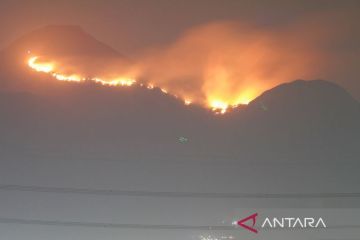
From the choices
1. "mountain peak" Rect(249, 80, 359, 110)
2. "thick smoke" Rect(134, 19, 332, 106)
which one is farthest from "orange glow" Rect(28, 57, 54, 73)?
"mountain peak" Rect(249, 80, 359, 110)

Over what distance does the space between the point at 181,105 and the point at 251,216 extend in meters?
1.04

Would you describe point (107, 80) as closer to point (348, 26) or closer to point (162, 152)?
point (162, 152)

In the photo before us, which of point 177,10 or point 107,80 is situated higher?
point 177,10

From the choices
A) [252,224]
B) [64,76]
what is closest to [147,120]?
[64,76]

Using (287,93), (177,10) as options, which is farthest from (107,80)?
(287,93)

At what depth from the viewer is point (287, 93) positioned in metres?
3.87

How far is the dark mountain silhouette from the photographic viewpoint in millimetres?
3705

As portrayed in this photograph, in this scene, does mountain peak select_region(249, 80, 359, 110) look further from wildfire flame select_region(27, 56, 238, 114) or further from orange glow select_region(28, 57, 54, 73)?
orange glow select_region(28, 57, 54, 73)

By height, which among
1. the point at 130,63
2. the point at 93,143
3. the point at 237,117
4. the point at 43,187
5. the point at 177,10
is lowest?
the point at 43,187

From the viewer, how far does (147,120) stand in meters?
3.77

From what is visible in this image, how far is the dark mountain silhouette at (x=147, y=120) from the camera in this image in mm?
3705

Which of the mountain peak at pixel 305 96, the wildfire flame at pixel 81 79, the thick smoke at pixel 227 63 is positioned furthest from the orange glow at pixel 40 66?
the mountain peak at pixel 305 96

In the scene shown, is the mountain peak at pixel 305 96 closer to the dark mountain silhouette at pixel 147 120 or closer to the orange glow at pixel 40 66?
the dark mountain silhouette at pixel 147 120

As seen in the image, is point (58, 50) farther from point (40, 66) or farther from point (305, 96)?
point (305, 96)
